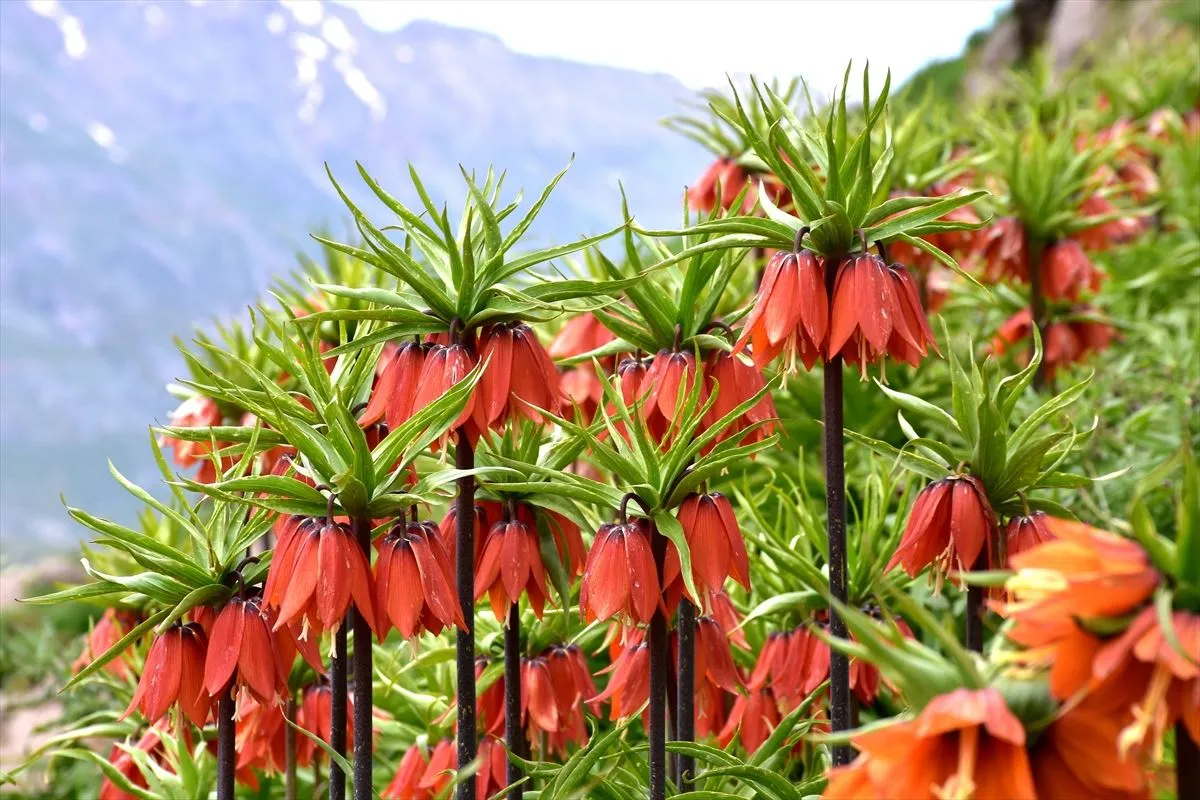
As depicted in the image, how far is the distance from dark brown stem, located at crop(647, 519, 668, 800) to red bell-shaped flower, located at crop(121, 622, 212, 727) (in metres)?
0.58

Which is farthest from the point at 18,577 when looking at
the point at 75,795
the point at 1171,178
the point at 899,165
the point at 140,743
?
the point at 1171,178

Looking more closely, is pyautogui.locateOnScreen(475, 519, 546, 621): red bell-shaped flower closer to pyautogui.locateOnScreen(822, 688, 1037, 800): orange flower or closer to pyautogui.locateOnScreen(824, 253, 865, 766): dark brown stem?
pyautogui.locateOnScreen(824, 253, 865, 766): dark brown stem

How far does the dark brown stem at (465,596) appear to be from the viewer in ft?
4.96

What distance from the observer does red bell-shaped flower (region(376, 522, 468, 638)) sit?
1368mm

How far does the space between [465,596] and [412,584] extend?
0.15 metres

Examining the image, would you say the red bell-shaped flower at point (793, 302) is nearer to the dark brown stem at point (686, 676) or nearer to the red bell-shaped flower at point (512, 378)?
the red bell-shaped flower at point (512, 378)

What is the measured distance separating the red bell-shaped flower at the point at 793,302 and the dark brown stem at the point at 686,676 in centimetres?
41

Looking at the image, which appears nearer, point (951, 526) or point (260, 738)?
point (951, 526)

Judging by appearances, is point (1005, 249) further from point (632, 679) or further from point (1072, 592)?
point (1072, 592)

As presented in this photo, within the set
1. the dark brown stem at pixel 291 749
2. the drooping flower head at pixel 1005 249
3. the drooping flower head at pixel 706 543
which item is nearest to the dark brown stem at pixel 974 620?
the drooping flower head at pixel 706 543

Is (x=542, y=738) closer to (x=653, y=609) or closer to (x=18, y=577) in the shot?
(x=653, y=609)

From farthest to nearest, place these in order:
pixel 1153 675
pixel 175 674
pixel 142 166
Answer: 1. pixel 142 166
2. pixel 175 674
3. pixel 1153 675

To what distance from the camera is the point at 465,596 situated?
4.96 ft

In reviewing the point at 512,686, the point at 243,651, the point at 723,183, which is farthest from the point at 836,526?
the point at 723,183
